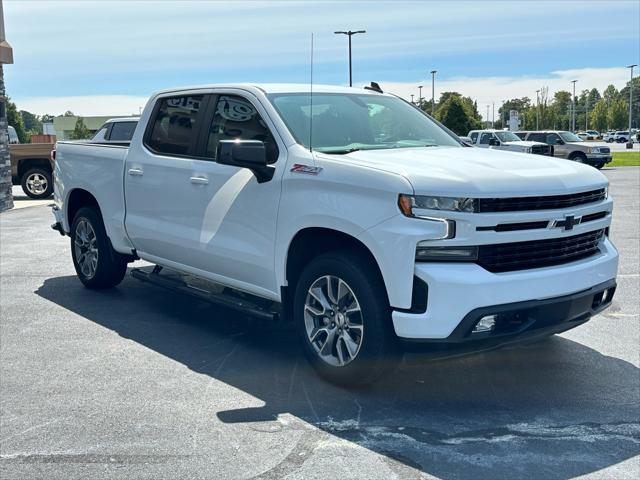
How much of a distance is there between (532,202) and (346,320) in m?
1.36

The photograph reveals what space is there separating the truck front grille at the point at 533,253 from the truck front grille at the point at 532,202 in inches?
8.0

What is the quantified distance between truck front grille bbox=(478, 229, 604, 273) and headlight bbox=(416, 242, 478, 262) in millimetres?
→ 80

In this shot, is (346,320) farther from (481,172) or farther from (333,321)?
(481,172)

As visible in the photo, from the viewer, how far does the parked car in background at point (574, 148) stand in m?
31.3

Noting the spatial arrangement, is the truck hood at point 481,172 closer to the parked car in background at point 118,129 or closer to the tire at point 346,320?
the tire at point 346,320

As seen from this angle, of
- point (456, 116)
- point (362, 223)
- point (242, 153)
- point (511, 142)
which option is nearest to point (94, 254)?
point (242, 153)

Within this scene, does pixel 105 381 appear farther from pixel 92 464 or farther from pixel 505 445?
pixel 505 445

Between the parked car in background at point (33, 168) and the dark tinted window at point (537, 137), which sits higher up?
the dark tinted window at point (537, 137)

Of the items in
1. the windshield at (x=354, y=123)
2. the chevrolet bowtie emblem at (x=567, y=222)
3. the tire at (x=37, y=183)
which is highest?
the windshield at (x=354, y=123)

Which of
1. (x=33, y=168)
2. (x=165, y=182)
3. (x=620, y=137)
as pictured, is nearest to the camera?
(x=165, y=182)

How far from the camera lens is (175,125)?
A: 6.50m

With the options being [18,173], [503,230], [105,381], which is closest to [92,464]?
[105,381]

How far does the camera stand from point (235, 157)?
502 cm

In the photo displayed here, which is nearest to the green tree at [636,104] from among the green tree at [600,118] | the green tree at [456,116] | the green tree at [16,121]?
the green tree at [600,118]
